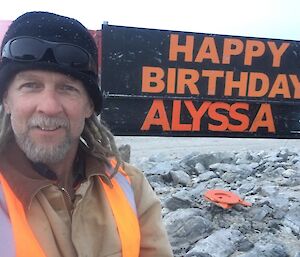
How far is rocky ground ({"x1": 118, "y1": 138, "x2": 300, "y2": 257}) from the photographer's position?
3.93 m

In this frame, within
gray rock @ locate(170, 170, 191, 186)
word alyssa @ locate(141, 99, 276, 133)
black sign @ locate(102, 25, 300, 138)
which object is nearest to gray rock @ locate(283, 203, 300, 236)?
black sign @ locate(102, 25, 300, 138)

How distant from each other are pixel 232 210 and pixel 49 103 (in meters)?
3.70

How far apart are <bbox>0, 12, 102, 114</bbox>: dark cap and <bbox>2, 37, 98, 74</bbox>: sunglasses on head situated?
16mm

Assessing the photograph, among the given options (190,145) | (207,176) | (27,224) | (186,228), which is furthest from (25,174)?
(190,145)

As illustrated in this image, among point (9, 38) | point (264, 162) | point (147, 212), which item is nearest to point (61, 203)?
point (147, 212)

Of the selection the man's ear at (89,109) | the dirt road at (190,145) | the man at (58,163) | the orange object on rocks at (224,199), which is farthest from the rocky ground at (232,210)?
the dirt road at (190,145)

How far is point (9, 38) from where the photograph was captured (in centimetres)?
183

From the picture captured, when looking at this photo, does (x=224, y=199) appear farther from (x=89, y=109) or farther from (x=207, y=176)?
(x=89, y=109)

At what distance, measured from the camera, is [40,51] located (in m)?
1.73

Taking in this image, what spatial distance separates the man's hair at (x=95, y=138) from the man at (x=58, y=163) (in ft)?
0.04

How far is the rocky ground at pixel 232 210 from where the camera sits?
3926 millimetres

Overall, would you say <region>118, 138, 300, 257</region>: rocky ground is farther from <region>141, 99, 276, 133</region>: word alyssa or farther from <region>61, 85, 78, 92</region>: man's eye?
<region>61, 85, 78, 92</region>: man's eye

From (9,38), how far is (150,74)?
1.85 meters

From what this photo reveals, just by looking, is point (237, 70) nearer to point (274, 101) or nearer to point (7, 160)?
point (274, 101)
